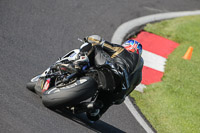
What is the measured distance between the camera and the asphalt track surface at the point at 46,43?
520 centimetres

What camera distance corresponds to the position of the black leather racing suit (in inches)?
203

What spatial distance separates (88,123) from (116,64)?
46.7 inches

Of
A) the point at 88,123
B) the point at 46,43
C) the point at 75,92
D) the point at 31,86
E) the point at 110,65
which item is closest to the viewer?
the point at 75,92

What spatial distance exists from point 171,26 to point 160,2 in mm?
2056

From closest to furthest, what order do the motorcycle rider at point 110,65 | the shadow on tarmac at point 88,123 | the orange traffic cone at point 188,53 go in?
the motorcycle rider at point 110,65, the shadow on tarmac at point 88,123, the orange traffic cone at point 188,53

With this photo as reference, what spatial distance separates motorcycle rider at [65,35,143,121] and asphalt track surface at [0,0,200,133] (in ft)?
2.13

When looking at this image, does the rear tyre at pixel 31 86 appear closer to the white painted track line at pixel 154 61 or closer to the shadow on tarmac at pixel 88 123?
the shadow on tarmac at pixel 88 123

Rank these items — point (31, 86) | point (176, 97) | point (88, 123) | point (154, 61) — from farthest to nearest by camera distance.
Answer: point (154, 61)
point (176, 97)
point (31, 86)
point (88, 123)

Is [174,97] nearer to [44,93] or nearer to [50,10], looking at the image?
[44,93]

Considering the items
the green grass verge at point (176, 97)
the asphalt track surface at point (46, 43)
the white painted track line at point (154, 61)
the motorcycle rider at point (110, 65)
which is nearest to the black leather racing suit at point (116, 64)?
the motorcycle rider at point (110, 65)

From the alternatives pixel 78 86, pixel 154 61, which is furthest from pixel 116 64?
pixel 154 61

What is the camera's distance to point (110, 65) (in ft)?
16.8

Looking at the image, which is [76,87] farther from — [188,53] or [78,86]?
[188,53]

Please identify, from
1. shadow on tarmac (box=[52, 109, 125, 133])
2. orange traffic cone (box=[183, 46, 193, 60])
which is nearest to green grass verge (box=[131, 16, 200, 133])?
orange traffic cone (box=[183, 46, 193, 60])
